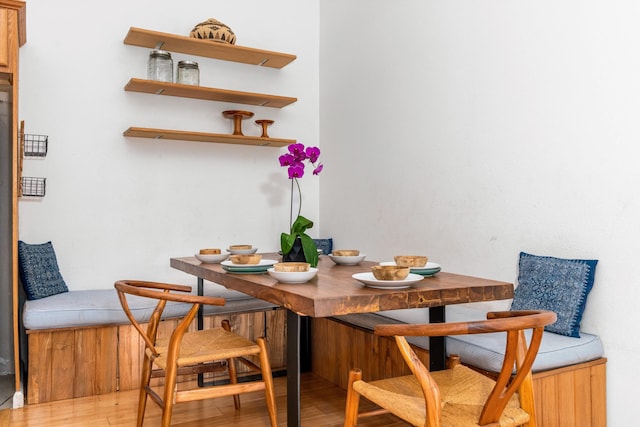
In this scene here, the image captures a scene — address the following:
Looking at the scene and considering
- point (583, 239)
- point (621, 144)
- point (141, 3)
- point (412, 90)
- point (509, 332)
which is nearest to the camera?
point (509, 332)

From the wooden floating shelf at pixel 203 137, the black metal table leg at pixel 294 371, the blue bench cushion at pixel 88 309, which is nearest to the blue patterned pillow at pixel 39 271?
the blue bench cushion at pixel 88 309

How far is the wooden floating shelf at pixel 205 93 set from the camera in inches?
137

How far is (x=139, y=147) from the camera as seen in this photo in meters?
3.69

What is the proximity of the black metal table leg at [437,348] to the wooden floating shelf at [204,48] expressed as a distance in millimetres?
2439

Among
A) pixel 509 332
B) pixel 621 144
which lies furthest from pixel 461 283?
pixel 621 144

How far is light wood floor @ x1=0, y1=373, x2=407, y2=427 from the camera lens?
2.48m

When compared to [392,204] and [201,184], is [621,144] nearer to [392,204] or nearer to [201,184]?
[392,204]

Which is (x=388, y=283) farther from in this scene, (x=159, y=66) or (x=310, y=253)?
(x=159, y=66)

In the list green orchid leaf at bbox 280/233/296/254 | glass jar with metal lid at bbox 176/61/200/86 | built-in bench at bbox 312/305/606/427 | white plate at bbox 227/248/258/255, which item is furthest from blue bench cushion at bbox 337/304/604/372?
glass jar with metal lid at bbox 176/61/200/86

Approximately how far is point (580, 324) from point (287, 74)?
2.92 metres

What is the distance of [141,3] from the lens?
3725mm

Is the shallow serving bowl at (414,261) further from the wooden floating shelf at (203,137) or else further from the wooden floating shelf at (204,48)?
the wooden floating shelf at (204,48)

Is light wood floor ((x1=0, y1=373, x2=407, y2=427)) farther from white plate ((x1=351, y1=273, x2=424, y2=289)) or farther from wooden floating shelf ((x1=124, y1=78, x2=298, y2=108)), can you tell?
wooden floating shelf ((x1=124, y1=78, x2=298, y2=108))

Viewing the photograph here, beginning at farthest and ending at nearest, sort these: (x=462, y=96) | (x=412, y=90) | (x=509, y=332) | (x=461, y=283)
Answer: (x=412, y=90), (x=462, y=96), (x=461, y=283), (x=509, y=332)
